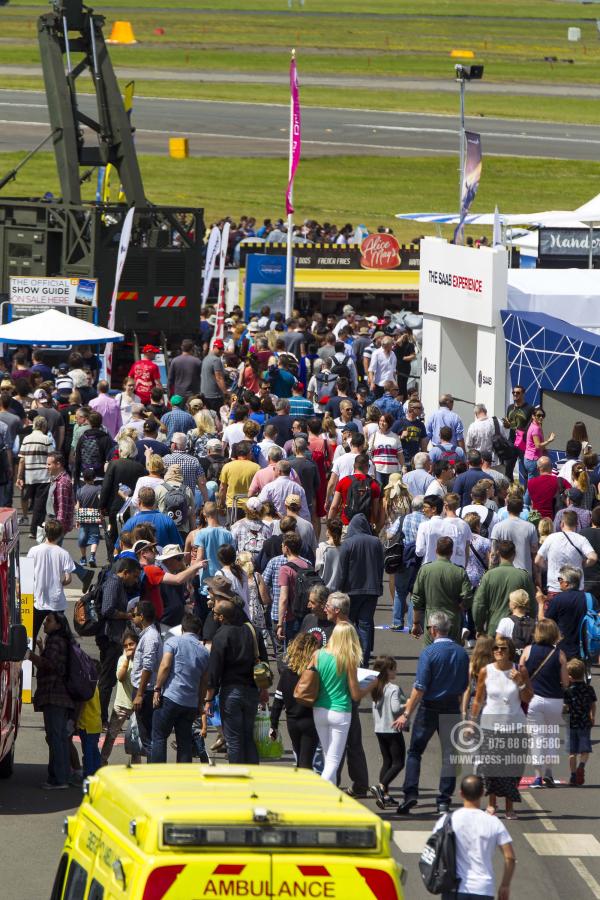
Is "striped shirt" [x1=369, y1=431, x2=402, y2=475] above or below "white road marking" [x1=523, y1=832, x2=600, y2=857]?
above

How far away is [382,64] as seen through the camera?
87.8 metres

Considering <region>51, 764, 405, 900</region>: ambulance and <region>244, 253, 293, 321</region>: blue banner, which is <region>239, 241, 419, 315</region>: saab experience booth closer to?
<region>244, 253, 293, 321</region>: blue banner

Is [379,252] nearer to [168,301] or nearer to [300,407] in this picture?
[168,301]

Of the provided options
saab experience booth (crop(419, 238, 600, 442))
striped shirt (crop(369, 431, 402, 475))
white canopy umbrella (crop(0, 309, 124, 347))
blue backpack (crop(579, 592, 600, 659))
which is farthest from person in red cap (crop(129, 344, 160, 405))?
blue backpack (crop(579, 592, 600, 659))

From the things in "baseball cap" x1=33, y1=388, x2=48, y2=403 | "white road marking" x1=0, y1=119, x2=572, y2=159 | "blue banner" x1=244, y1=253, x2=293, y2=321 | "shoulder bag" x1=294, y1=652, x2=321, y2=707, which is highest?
"white road marking" x1=0, y1=119, x2=572, y2=159

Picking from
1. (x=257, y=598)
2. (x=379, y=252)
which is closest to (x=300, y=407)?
(x=257, y=598)

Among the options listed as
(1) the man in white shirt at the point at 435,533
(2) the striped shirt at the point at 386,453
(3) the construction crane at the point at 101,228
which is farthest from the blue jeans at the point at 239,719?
(3) the construction crane at the point at 101,228

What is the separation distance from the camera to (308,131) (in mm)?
66062

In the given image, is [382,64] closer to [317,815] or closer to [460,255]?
[460,255]

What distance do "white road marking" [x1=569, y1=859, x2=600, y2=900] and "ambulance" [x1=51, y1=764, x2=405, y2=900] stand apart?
432 centimetres

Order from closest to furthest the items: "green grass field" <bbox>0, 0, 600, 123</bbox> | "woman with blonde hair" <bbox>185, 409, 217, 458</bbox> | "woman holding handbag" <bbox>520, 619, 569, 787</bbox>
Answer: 1. "woman holding handbag" <bbox>520, 619, 569, 787</bbox>
2. "woman with blonde hair" <bbox>185, 409, 217, 458</bbox>
3. "green grass field" <bbox>0, 0, 600, 123</bbox>

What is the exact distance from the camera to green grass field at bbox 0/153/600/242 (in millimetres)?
52969

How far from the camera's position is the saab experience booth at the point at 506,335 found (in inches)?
904

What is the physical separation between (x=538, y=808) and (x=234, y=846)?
644cm
